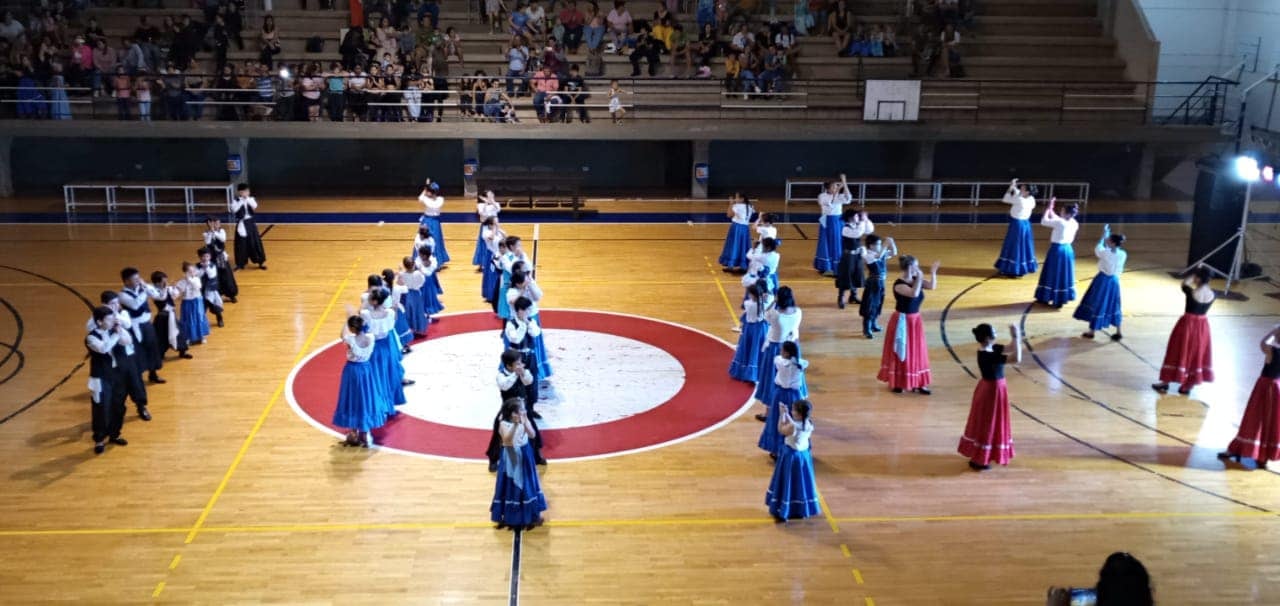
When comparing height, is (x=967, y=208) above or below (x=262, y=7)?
below

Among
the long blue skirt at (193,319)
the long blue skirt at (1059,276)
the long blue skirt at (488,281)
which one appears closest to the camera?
the long blue skirt at (193,319)

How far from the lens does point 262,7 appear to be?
3008 centimetres

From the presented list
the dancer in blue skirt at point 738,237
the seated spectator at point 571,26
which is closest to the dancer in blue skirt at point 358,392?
the dancer in blue skirt at point 738,237

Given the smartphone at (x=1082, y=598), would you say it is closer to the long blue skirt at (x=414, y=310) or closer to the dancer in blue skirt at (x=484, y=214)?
the long blue skirt at (x=414, y=310)

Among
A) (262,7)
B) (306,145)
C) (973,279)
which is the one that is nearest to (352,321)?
(973,279)

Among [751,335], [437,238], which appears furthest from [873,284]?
[437,238]

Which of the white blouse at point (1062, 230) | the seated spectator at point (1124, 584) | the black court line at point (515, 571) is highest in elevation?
the white blouse at point (1062, 230)

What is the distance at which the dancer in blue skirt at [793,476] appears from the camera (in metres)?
10.6

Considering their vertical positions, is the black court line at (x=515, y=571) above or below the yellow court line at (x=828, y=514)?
below

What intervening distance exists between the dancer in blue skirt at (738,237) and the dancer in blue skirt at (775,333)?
6.15m

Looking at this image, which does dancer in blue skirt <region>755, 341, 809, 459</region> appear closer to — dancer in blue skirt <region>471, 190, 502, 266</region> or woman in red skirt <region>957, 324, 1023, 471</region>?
woman in red skirt <region>957, 324, 1023, 471</region>

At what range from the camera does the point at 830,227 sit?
20.0m

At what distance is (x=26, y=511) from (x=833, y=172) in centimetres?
2191

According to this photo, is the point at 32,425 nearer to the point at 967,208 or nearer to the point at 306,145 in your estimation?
the point at 306,145
